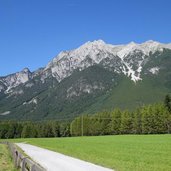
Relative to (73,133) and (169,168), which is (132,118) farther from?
(169,168)

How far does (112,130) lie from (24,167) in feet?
498

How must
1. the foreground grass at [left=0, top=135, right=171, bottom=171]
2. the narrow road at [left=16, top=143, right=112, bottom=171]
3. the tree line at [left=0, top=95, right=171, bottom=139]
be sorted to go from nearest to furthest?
the narrow road at [left=16, top=143, right=112, bottom=171] → the foreground grass at [left=0, top=135, right=171, bottom=171] → the tree line at [left=0, top=95, right=171, bottom=139]

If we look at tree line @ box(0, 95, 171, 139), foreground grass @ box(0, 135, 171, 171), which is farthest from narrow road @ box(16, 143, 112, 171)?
tree line @ box(0, 95, 171, 139)

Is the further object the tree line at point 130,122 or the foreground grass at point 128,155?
the tree line at point 130,122

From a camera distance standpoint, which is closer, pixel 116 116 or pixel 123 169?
pixel 123 169

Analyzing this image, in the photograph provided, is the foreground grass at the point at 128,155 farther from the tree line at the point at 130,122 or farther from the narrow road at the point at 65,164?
the tree line at the point at 130,122

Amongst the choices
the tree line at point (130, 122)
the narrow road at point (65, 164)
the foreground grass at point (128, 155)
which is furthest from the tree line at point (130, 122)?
the narrow road at point (65, 164)

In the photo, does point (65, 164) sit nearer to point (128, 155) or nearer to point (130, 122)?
point (128, 155)

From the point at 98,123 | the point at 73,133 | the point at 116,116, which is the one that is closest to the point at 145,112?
the point at 116,116

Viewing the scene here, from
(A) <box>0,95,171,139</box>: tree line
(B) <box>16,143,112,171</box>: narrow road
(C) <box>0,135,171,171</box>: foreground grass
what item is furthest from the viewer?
(A) <box>0,95,171,139</box>: tree line

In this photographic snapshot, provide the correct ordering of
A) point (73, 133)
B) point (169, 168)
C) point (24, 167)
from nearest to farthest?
1. point (24, 167)
2. point (169, 168)
3. point (73, 133)

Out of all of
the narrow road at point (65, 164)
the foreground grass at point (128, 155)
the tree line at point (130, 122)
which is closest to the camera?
the narrow road at point (65, 164)

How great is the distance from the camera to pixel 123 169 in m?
26.1

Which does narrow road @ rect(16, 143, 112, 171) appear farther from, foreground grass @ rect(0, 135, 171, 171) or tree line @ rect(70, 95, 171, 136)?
tree line @ rect(70, 95, 171, 136)
